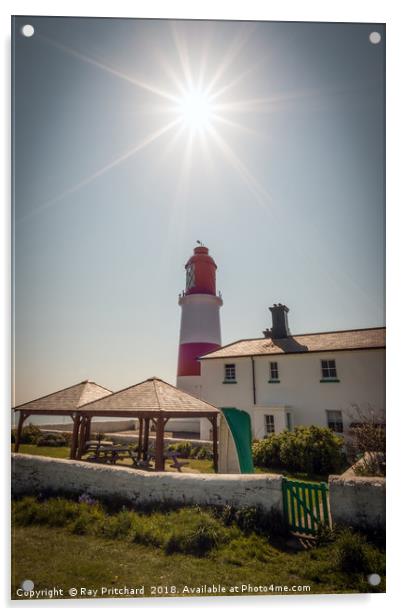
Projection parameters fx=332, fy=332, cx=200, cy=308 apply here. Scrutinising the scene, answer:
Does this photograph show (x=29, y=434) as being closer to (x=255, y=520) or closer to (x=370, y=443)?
(x=255, y=520)

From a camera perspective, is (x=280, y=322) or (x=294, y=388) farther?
(x=280, y=322)

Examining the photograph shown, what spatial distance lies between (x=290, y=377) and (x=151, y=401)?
773cm

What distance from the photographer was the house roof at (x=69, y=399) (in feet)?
32.9

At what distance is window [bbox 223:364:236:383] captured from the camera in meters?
16.0

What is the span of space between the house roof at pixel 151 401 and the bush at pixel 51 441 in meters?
8.02

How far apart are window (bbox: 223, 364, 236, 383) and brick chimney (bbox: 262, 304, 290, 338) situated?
2.52 m

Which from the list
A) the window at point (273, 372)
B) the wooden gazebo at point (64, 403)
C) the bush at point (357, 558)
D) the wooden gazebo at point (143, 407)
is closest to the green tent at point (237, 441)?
the wooden gazebo at point (143, 407)

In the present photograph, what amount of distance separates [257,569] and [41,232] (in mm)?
5976

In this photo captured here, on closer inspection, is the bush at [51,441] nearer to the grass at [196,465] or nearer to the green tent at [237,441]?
the grass at [196,465]

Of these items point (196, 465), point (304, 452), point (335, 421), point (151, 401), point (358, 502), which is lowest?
point (196, 465)

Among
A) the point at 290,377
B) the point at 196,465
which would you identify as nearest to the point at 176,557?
the point at 196,465

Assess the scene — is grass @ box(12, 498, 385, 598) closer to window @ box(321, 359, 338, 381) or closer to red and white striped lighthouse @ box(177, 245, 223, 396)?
window @ box(321, 359, 338, 381)

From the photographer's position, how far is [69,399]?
35.5 ft
